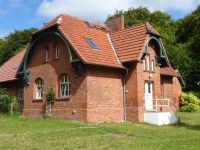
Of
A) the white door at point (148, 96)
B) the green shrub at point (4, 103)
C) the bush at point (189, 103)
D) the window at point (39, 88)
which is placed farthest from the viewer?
the bush at point (189, 103)

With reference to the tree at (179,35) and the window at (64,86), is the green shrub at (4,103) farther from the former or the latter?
the tree at (179,35)

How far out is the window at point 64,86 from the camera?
2382 centimetres

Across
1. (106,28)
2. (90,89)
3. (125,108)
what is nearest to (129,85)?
(125,108)

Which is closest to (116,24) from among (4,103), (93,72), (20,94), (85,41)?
(85,41)

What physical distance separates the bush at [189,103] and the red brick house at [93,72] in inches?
368

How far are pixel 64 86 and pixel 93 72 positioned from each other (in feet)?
8.91

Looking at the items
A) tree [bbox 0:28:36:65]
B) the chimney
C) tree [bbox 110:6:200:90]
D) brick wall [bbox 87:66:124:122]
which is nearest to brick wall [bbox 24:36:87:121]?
brick wall [bbox 87:66:124:122]

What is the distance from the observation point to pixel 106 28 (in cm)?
2872

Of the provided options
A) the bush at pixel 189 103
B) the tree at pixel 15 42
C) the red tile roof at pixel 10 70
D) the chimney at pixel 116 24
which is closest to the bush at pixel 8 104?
the red tile roof at pixel 10 70

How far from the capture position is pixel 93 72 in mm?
22672

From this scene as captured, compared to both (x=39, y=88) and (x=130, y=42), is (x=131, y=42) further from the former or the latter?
(x=39, y=88)

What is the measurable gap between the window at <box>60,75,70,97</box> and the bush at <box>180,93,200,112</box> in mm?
16827

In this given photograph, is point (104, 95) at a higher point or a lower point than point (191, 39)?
lower

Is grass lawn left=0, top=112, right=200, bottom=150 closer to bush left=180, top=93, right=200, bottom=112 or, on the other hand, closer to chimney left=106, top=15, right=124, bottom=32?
chimney left=106, top=15, right=124, bottom=32
